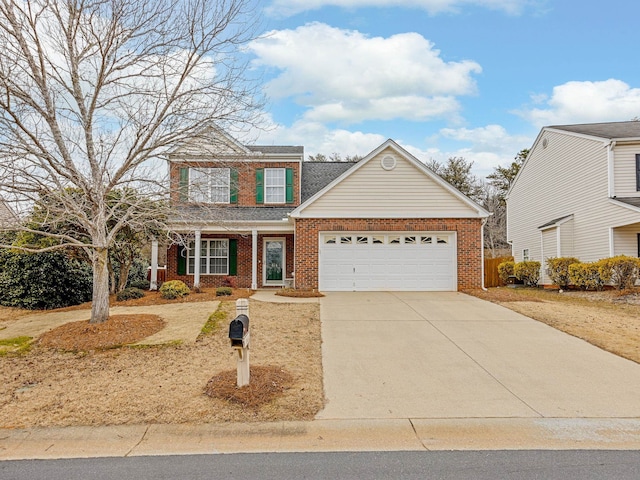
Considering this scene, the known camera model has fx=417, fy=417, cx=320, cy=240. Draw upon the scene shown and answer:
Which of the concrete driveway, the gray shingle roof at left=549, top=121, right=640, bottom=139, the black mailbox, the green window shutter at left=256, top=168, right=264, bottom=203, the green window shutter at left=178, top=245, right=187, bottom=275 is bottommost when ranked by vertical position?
the concrete driveway

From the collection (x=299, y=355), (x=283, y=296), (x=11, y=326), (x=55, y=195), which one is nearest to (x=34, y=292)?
(x=11, y=326)

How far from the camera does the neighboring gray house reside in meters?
16.4

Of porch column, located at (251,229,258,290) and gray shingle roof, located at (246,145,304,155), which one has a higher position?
gray shingle roof, located at (246,145,304,155)

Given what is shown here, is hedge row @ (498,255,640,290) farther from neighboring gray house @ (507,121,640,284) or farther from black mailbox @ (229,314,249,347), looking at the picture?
black mailbox @ (229,314,249,347)

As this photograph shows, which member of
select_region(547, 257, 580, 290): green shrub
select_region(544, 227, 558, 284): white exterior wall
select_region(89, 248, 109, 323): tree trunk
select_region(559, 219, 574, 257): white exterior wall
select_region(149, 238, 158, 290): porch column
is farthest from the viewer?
select_region(544, 227, 558, 284): white exterior wall

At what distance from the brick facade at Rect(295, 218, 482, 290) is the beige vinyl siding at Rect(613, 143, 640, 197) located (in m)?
6.42

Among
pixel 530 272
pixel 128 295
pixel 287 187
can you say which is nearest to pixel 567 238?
pixel 530 272

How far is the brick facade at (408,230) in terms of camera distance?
15094mm

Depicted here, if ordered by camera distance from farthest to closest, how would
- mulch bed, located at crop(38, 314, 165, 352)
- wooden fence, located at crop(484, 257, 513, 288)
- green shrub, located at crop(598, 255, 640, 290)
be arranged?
wooden fence, located at crop(484, 257, 513, 288) → green shrub, located at crop(598, 255, 640, 290) → mulch bed, located at crop(38, 314, 165, 352)

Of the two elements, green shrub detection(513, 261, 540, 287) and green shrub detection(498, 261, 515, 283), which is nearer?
green shrub detection(513, 261, 540, 287)

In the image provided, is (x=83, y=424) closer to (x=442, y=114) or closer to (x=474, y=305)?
(x=474, y=305)

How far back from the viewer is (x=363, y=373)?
6.18 meters

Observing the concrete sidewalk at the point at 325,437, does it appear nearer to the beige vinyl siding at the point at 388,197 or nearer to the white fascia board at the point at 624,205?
the beige vinyl siding at the point at 388,197

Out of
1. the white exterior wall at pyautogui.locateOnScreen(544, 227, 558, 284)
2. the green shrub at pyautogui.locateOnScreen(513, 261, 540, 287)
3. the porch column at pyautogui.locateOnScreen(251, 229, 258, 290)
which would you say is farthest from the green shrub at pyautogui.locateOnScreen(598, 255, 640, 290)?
the porch column at pyautogui.locateOnScreen(251, 229, 258, 290)
